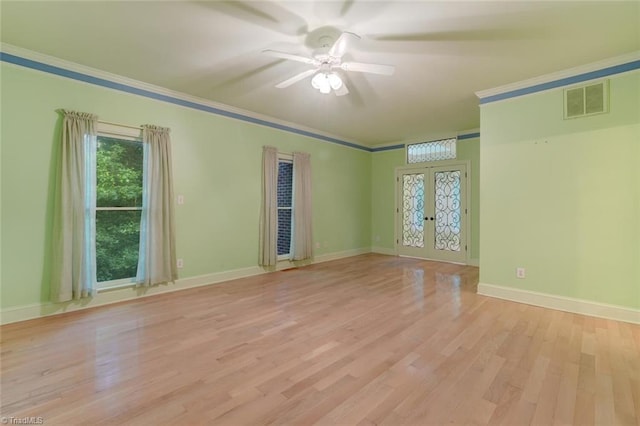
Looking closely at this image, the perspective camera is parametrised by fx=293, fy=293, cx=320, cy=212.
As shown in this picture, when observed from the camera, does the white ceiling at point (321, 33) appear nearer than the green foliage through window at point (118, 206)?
Yes

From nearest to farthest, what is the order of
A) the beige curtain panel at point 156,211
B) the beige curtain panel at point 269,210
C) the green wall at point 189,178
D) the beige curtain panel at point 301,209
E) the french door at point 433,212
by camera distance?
the green wall at point 189,178 < the beige curtain panel at point 156,211 < the beige curtain panel at point 269,210 < the beige curtain panel at point 301,209 < the french door at point 433,212

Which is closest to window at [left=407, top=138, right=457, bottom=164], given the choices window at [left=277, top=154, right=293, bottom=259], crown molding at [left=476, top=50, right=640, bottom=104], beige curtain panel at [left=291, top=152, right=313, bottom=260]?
crown molding at [left=476, top=50, right=640, bottom=104]

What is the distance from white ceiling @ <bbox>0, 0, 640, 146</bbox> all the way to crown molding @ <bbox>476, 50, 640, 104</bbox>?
5.1 inches

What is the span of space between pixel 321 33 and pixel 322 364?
9.18ft

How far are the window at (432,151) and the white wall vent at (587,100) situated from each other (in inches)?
111

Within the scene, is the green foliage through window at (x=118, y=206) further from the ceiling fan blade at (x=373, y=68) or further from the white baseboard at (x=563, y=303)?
the white baseboard at (x=563, y=303)

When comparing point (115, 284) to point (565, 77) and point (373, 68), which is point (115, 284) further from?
point (565, 77)

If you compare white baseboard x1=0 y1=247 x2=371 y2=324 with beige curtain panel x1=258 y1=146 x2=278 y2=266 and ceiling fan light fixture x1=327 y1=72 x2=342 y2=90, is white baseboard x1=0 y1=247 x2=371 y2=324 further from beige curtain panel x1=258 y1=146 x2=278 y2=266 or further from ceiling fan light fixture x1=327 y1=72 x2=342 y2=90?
ceiling fan light fixture x1=327 y1=72 x2=342 y2=90

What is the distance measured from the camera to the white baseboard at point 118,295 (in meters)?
3.00

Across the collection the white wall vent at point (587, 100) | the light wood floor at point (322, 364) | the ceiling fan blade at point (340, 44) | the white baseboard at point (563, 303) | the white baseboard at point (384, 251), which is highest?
the ceiling fan blade at point (340, 44)

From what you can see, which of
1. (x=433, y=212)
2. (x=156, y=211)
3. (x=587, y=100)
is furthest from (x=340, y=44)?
(x=433, y=212)

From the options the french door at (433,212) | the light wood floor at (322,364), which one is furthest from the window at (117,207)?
the french door at (433,212)

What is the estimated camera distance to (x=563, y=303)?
3.42 meters

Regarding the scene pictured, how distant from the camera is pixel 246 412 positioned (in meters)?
1.70
